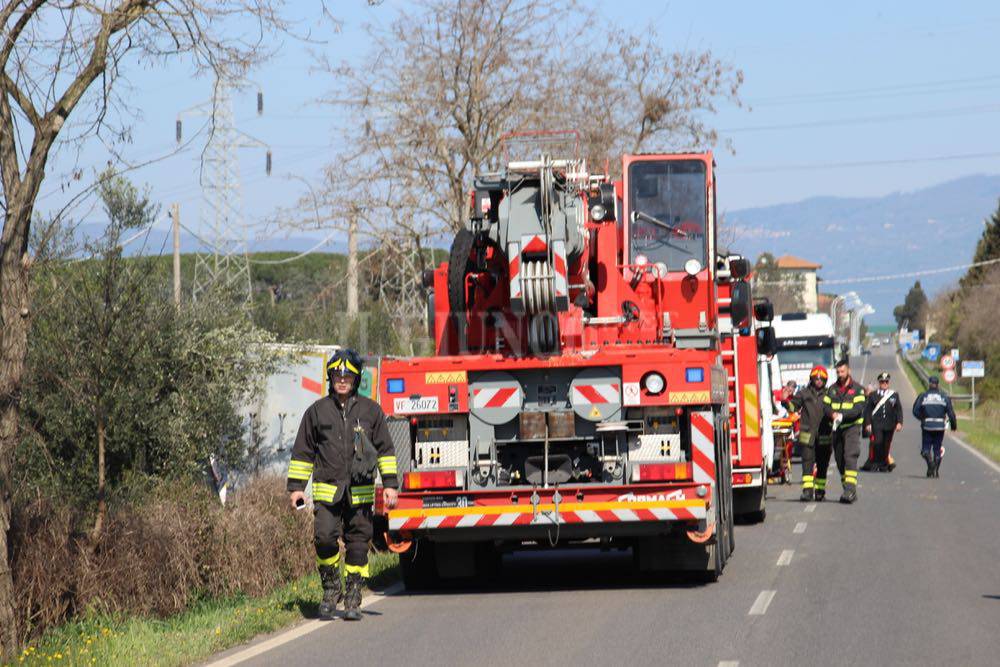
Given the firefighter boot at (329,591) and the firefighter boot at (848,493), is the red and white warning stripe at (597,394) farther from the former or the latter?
the firefighter boot at (848,493)

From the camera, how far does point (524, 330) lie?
541 inches

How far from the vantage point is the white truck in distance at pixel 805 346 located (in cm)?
4000

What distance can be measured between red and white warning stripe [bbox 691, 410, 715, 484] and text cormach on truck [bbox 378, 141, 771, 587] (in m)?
0.01

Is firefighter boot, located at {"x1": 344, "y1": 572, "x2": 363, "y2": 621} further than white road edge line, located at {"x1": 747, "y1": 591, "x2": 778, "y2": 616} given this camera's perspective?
Yes

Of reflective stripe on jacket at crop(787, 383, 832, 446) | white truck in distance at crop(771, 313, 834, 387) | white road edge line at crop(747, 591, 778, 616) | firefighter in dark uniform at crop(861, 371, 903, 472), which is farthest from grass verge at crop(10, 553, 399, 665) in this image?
white truck in distance at crop(771, 313, 834, 387)

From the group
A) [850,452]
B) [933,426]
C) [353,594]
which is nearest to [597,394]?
[353,594]

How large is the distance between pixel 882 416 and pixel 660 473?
1692 cm

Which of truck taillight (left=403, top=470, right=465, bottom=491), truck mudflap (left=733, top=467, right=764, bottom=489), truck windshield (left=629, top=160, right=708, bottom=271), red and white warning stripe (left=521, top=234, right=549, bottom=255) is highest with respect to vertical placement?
truck windshield (left=629, top=160, right=708, bottom=271)

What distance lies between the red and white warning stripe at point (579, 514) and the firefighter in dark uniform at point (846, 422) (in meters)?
9.77

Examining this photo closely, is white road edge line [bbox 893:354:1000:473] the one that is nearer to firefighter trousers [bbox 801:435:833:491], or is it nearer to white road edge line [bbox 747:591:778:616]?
firefighter trousers [bbox 801:435:833:491]

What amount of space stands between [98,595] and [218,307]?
24.3 ft

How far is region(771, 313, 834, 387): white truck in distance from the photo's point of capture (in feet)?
131

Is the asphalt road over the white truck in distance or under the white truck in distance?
→ under

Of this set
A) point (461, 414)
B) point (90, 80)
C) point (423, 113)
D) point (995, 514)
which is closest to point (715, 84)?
point (423, 113)
